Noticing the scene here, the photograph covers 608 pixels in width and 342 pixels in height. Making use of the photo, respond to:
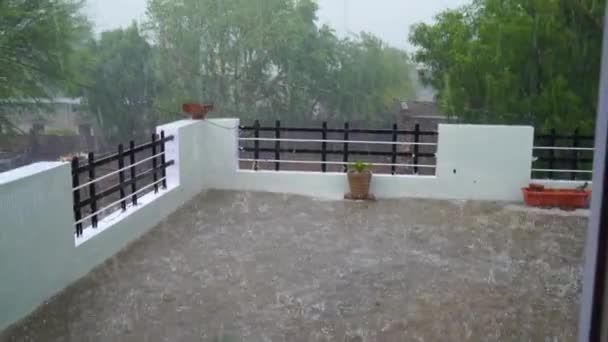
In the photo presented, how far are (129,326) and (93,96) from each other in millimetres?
2007

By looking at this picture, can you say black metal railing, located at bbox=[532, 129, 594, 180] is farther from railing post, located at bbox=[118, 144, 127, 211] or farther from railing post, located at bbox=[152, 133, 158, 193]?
railing post, located at bbox=[118, 144, 127, 211]

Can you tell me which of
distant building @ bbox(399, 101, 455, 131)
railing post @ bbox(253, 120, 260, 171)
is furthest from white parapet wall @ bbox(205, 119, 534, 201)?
distant building @ bbox(399, 101, 455, 131)

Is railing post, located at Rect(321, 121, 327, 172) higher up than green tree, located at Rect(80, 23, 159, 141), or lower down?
lower down

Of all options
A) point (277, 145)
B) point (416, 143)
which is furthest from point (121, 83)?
point (416, 143)

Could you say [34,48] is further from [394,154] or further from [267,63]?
[394,154]

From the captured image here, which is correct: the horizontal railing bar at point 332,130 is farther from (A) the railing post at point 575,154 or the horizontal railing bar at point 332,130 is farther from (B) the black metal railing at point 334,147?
(A) the railing post at point 575,154

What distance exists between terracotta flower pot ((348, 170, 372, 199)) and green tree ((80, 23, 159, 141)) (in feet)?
6.94

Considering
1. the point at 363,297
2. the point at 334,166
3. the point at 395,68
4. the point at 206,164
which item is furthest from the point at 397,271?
the point at 395,68

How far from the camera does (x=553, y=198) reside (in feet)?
17.8

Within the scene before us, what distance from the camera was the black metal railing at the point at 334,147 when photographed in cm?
610

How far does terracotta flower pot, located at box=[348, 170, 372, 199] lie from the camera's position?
18.8 feet

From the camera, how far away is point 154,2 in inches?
245

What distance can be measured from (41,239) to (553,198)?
4673mm

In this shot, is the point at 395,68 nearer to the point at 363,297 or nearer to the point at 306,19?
the point at 306,19
